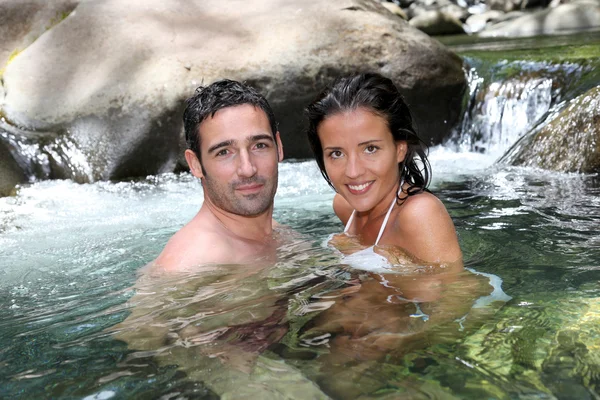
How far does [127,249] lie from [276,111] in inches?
153

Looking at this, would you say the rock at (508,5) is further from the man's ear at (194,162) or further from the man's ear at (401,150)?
the man's ear at (194,162)

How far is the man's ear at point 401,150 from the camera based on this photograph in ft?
11.3

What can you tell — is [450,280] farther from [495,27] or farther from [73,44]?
[495,27]

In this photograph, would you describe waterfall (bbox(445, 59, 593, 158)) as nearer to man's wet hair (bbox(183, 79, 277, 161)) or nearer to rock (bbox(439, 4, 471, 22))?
man's wet hair (bbox(183, 79, 277, 161))

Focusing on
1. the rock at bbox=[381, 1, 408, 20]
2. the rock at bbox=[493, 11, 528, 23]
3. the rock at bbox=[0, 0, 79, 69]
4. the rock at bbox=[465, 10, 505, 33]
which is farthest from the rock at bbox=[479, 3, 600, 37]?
the rock at bbox=[0, 0, 79, 69]

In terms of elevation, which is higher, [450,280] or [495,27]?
[495,27]

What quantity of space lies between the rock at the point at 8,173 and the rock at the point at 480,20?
14995 mm

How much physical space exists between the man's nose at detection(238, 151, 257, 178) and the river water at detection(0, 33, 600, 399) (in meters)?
0.49

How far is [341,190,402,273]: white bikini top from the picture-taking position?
10.9ft

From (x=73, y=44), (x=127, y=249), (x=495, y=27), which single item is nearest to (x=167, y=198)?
(x=127, y=249)

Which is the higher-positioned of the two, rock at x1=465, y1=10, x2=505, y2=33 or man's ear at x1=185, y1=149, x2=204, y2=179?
rock at x1=465, y1=10, x2=505, y2=33

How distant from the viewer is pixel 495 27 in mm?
17688

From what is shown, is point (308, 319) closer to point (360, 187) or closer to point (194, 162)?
point (360, 187)

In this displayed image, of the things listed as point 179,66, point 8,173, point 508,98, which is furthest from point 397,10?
point 8,173
